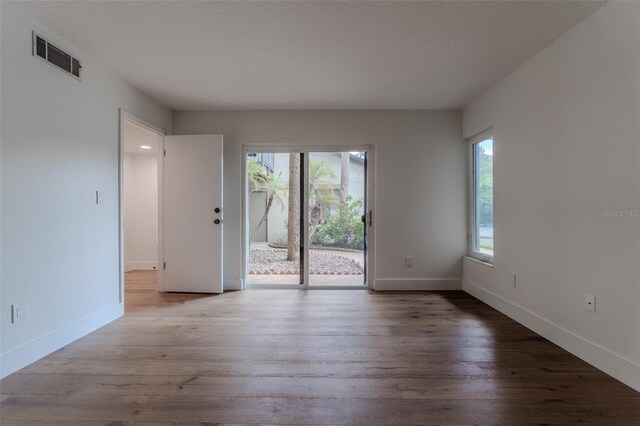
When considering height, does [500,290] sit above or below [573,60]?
below

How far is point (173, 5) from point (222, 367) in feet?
7.57


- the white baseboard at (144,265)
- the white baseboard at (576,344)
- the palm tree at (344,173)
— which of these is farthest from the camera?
the white baseboard at (144,265)

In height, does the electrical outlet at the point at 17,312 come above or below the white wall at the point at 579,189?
below

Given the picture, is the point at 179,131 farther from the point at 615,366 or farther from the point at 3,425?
the point at 615,366

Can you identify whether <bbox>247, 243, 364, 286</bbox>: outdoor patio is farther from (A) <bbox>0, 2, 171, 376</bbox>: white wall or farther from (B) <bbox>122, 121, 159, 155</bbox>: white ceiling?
(B) <bbox>122, 121, 159, 155</bbox>: white ceiling

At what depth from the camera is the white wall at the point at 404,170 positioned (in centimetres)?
375

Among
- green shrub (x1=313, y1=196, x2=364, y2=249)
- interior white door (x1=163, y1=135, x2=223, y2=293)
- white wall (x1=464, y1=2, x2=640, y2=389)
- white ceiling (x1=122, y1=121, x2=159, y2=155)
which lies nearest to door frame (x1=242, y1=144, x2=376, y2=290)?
green shrub (x1=313, y1=196, x2=364, y2=249)

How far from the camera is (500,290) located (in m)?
2.96

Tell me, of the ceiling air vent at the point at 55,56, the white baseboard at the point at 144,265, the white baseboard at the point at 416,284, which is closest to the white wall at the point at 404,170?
the white baseboard at the point at 416,284

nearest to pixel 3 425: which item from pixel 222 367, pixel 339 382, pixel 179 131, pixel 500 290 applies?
pixel 222 367

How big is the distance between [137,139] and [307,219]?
2.75 meters

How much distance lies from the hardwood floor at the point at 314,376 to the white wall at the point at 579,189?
265 mm

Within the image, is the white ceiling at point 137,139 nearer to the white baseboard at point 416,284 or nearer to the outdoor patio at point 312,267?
the outdoor patio at point 312,267

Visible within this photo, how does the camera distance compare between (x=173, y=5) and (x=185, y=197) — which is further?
(x=185, y=197)
